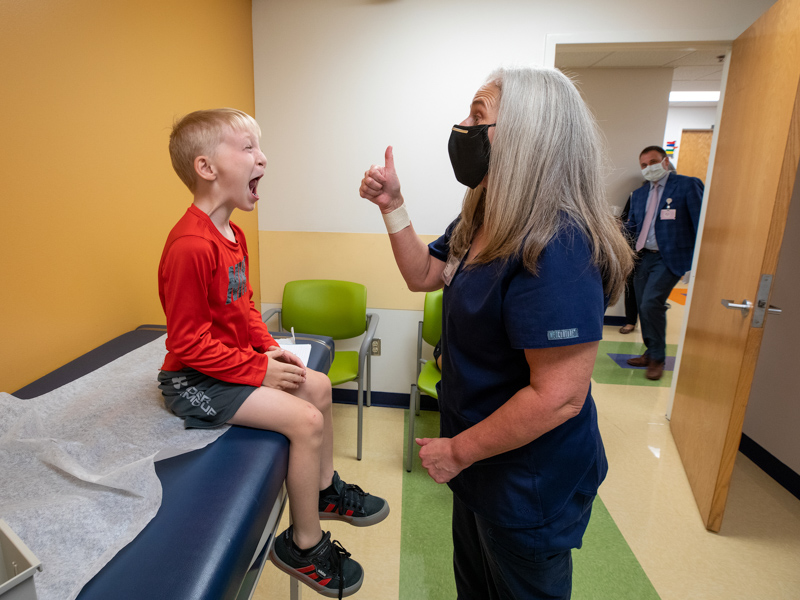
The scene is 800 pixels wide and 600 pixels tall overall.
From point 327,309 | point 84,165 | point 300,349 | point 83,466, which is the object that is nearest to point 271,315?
point 327,309

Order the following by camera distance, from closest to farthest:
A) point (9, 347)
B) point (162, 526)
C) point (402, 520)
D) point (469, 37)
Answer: point (162, 526), point (9, 347), point (402, 520), point (469, 37)

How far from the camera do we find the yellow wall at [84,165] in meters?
1.28

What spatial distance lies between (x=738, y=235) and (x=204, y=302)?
7.21 feet

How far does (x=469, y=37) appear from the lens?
2510 mm

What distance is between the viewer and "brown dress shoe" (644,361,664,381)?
11.6 ft

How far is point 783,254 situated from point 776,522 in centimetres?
133

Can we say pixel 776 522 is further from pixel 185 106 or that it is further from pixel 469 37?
pixel 185 106

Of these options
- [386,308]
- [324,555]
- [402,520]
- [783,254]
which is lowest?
[402,520]

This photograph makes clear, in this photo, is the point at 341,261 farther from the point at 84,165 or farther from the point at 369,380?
the point at 84,165

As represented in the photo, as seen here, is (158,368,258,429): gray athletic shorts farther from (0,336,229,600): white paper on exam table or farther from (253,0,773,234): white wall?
(253,0,773,234): white wall

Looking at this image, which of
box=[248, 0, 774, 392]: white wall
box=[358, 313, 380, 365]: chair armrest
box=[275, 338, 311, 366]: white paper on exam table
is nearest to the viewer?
box=[275, 338, 311, 366]: white paper on exam table

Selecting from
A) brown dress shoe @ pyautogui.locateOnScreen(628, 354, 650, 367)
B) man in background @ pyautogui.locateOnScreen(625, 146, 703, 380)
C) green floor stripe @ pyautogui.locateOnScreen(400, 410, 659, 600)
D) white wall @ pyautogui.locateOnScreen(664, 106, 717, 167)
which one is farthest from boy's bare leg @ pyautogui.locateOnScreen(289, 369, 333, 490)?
white wall @ pyautogui.locateOnScreen(664, 106, 717, 167)

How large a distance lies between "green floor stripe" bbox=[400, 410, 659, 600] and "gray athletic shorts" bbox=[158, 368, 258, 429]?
1028 mm

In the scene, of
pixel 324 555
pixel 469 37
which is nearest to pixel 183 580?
pixel 324 555
